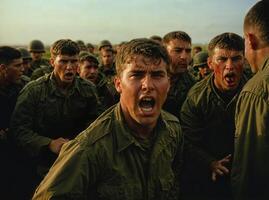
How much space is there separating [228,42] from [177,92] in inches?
55.9

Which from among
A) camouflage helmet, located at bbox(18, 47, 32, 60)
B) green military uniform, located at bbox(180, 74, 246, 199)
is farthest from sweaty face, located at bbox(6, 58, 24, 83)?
camouflage helmet, located at bbox(18, 47, 32, 60)

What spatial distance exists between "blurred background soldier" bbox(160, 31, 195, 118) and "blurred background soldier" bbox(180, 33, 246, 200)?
105cm

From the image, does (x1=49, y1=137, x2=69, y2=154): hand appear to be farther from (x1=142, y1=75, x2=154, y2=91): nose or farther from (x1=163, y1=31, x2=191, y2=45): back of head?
(x1=163, y1=31, x2=191, y2=45): back of head

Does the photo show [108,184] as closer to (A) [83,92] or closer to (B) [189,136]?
(B) [189,136]

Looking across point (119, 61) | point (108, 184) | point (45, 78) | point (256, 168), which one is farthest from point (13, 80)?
point (256, 168)

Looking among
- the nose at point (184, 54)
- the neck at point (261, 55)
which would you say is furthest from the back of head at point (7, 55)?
the neck at point (261, 55)

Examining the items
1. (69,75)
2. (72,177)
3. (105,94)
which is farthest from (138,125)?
(105,94)

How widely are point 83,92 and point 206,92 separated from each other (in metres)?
1.80

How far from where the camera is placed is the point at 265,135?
2.69 metres

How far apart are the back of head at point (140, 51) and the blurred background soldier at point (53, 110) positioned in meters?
2.16

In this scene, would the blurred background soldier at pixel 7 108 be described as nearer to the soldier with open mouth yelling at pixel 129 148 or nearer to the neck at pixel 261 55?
the soldier with open mouth yelling at pixel 129 148

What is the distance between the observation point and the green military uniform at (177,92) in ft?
18.8

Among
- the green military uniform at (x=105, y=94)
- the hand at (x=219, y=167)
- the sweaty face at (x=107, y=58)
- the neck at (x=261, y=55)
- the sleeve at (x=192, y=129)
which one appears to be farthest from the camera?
the sweaty face at (x=107, y=58)

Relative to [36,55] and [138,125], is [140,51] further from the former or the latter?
[36,55]
